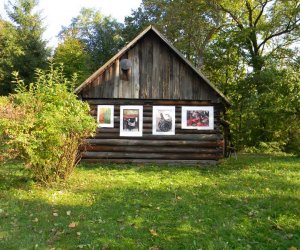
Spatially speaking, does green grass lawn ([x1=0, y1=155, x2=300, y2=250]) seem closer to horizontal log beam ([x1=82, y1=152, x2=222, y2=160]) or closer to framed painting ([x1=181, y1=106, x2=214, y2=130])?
horizontal log beam ([x1=82, y1=152, x2=222, y2=160])

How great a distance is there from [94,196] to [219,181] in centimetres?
411

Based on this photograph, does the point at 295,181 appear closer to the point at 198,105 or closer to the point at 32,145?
the point at 198,105

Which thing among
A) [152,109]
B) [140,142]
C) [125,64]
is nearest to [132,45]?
[125,64]

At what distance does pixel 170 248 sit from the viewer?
564cm

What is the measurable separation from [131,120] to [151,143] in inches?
51.6

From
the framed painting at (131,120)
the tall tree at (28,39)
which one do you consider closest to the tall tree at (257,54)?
the framed painting at (131,120)

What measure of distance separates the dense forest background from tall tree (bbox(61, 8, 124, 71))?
952cm

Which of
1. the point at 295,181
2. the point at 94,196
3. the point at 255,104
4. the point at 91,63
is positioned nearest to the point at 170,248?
the point at 94,196

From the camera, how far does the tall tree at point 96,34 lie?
1742 inches

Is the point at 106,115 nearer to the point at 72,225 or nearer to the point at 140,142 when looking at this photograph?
the point at 140,142

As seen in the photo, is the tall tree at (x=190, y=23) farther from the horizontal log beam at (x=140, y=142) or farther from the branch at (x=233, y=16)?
the horizontal log beam at (x=140, y=142)

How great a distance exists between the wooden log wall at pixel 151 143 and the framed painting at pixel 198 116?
0.17 m

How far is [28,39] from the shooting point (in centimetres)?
3441

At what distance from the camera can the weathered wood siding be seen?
48.7 feet
